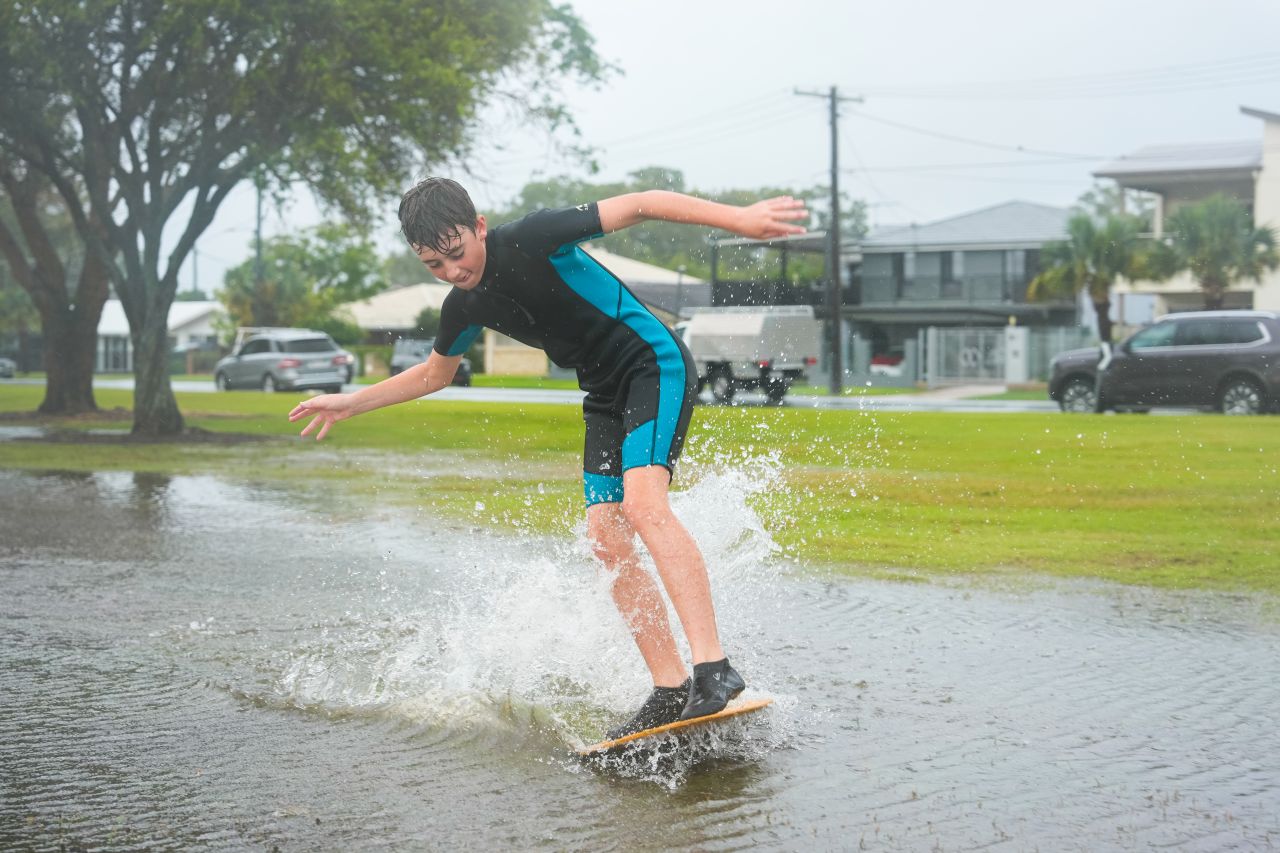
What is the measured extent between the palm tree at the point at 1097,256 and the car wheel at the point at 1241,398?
22.2 metres

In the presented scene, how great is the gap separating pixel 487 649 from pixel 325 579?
2.61m

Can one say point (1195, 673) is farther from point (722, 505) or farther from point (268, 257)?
point (268, 257)

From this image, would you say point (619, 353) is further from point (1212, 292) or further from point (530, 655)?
point (1212, 292)

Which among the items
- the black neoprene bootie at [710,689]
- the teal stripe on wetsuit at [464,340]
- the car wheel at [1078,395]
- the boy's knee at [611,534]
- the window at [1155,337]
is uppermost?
the window at [1155,337]

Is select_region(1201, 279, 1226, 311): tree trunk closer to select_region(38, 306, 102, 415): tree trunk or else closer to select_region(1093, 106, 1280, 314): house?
select_region(1093, 106, 1280, 314): house

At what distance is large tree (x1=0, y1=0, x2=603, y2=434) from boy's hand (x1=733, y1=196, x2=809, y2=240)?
16420 millimetres

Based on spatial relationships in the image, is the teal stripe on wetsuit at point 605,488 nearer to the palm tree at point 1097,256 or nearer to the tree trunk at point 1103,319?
the tree trunk at point 1103,319

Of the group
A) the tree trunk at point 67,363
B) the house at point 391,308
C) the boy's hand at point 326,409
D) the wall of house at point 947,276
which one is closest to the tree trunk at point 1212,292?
the wall of house at point 947,276

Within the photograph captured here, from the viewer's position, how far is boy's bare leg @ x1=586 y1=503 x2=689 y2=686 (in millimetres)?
4520

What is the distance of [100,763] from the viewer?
4332 millimetres

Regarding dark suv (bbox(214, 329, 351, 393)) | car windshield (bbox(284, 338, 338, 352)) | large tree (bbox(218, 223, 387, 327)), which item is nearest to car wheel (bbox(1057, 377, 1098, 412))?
dark suv (bbox(214, 329, 351, 393))

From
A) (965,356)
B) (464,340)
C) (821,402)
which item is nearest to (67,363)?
(821,402)

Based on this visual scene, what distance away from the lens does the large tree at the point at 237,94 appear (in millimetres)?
19922

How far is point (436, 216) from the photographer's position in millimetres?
4277
